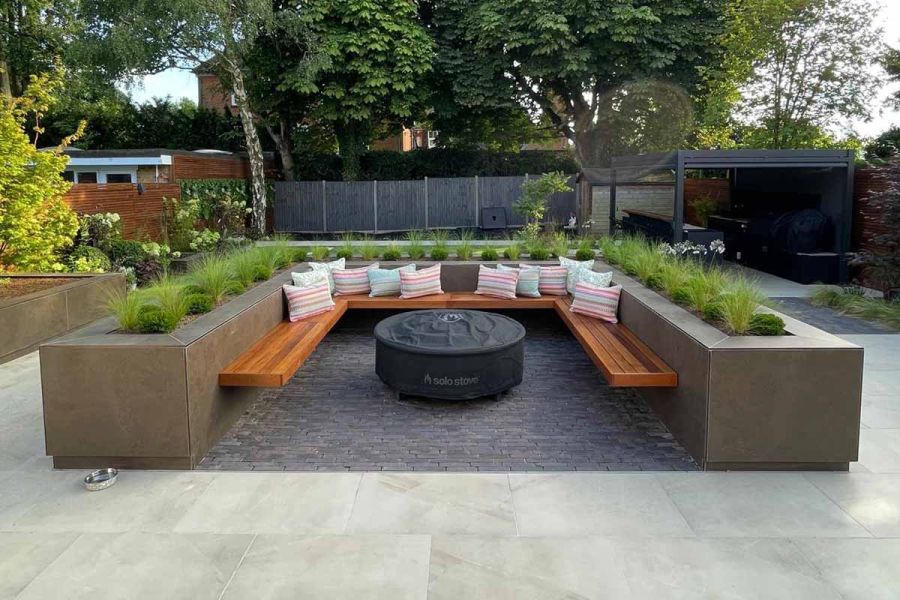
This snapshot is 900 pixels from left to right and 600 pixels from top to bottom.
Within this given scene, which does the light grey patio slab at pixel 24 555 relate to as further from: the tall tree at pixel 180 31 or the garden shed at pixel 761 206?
the tall tree at pixel 180 31

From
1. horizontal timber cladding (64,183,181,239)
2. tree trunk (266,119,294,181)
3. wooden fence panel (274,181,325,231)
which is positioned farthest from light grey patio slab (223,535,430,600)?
tree trunk (266,119,294,181)

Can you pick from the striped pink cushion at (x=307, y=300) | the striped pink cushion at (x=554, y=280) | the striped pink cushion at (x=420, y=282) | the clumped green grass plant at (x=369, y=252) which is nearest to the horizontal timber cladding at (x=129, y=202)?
the clumped green grass plant at (x=369, y=252)

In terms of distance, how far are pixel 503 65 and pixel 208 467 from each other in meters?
19.1

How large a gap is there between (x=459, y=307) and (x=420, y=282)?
0.59 meters

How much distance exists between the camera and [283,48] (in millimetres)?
21516

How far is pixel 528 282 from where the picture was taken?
353 inches

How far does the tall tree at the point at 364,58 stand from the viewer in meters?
20.2

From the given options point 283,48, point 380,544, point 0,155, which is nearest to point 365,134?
point 283,48

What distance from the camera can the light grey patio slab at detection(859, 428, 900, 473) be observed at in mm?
5062

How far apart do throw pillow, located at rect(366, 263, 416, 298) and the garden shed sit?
6585 mm

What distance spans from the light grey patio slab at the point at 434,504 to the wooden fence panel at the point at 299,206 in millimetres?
18504

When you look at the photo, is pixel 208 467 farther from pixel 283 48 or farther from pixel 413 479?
pixel 283 48

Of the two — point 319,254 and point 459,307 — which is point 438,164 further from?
point 459,307

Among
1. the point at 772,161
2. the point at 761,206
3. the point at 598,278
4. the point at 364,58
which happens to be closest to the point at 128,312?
the point at 598,278
